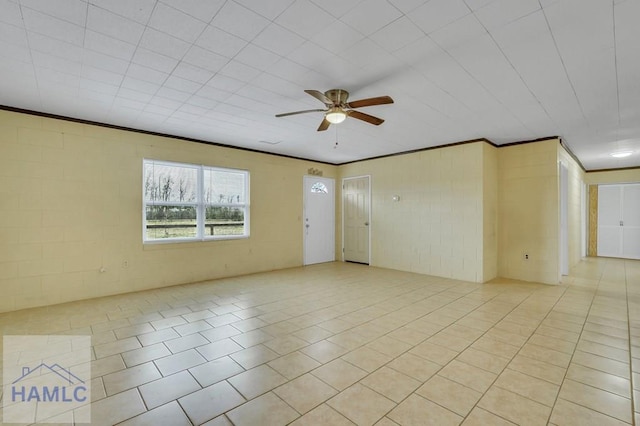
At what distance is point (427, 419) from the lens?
1796 millimetres

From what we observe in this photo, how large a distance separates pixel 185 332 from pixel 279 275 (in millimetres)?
2903

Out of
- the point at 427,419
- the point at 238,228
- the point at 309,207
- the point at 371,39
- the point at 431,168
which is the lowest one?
the point at 427,419

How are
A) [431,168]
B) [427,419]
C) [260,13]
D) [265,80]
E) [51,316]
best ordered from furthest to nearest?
[431,168]
[51,316]
[265,80]
[260,13]
[427,419]

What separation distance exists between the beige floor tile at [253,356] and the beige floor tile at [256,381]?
0.10m

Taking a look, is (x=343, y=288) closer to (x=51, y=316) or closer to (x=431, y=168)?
(x=431, y=168)

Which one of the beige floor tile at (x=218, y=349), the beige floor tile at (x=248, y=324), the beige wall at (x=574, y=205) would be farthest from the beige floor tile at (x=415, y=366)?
the beige wall at (x=574, y=205)

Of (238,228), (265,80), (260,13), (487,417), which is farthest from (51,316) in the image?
(487,417)

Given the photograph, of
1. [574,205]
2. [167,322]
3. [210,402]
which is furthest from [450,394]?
[574,205]

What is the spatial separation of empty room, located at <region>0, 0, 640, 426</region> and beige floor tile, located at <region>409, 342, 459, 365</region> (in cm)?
2

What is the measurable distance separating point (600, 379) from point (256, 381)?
8.59 ft

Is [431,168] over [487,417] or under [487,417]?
over

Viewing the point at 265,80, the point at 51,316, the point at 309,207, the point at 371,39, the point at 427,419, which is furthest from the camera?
the point at 309,207

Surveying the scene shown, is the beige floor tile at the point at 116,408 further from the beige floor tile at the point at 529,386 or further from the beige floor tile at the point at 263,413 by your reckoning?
the beige floor tile at the point at 529,386

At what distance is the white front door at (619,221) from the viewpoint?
797 centimetres
